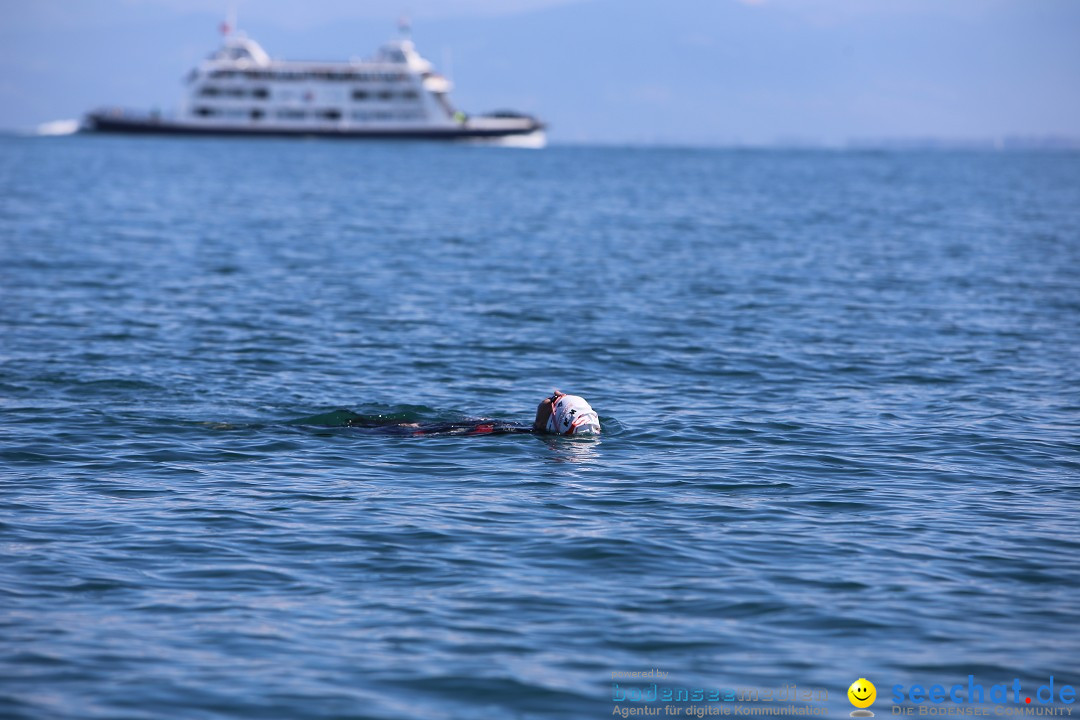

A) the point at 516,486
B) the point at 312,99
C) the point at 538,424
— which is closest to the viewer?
the point at 516,486

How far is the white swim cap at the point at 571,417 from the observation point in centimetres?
1620

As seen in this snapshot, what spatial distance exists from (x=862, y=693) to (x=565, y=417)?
7.68 metres

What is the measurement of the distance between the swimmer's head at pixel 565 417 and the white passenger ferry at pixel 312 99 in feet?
412

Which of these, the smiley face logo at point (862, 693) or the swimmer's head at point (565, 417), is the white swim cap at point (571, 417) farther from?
the smiley face logo at point (862, 693)

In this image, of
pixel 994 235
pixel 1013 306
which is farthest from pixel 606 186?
pixel 1013 306

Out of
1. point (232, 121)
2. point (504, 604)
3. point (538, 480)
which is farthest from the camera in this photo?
point (232, 121)

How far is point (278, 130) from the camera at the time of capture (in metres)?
139

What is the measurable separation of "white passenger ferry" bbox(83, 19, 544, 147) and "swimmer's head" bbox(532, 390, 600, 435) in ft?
412

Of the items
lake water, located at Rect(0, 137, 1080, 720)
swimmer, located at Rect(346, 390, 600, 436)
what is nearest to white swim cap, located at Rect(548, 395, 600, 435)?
swimmer, located at Rect(346, 390, 600, 436)

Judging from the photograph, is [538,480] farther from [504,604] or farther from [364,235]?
[364,235]

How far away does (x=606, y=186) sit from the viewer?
83.2 meters

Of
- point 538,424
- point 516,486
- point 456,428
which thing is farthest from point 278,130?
point 516,486

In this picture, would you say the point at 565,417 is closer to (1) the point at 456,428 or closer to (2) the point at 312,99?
(1) the point at 456,428

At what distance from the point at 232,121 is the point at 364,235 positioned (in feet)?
326
